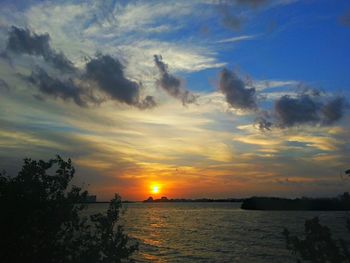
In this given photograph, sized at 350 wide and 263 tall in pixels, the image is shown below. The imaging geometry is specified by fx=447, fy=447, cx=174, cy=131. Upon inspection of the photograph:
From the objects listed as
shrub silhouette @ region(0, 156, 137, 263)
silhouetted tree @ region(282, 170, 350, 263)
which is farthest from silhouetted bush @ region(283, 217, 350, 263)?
shrub silhouette @ region(0, 156, 137, 263)

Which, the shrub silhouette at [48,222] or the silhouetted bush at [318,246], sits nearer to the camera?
the silhouetted bush at [318,246]

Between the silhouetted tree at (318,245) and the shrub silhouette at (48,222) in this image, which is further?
the shrub silhouette at (48,222)

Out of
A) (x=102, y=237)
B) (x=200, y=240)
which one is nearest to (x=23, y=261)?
(x=102, y=237)

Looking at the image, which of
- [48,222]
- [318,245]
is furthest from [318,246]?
[48,222]

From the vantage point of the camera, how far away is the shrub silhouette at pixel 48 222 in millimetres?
13867

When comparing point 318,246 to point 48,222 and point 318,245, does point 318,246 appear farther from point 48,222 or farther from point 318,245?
point 48,222

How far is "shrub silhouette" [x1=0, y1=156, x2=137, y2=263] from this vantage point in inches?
546

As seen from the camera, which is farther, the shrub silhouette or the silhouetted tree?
the shrub silhouette

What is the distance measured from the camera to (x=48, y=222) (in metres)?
14.6

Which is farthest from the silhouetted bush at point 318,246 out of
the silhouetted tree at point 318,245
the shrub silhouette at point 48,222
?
the shrub silhouette at point 48,222

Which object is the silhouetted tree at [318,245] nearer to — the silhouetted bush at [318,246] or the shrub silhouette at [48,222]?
the silhouetted bush at [318,246]

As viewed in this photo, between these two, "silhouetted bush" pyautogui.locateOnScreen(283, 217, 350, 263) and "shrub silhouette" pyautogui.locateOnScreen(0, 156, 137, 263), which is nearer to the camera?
"silhouetted bush" pyautogui.locateOnScreen(283, 217, 350, 263)

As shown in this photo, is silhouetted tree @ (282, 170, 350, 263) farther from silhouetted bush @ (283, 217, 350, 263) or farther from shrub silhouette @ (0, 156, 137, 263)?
shrub silhouette @ (0, 156, 137, 263)

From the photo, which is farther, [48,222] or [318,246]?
[48,222]
